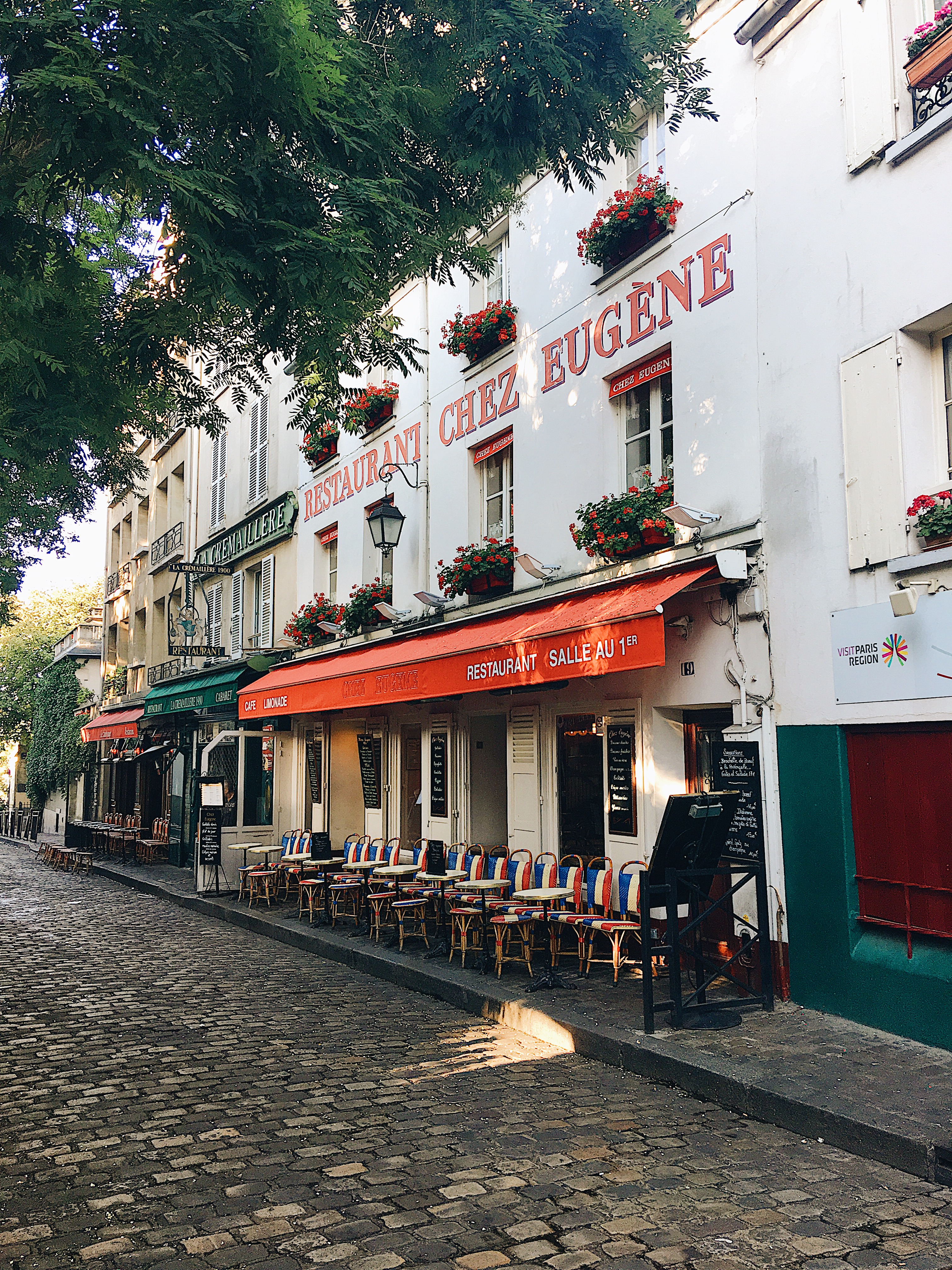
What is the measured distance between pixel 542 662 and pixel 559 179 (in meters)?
3.87

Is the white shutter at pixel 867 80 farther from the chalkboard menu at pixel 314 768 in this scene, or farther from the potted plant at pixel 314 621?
the chalkboard menu at pixel 314 768

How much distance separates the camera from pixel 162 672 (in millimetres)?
26000

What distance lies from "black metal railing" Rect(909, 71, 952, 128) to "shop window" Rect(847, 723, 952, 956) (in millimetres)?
3981

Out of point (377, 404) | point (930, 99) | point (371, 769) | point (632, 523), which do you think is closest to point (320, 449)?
point (377, 404)

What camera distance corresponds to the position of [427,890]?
419 inches

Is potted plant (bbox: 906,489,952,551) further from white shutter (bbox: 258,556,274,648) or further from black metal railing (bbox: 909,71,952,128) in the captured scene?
white shutter (bbox: 258,556,274,648)

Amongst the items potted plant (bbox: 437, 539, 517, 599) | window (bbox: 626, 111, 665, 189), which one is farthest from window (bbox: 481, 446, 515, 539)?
window (bbox: 626, 111, 665, 189)

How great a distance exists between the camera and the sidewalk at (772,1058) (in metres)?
4.89

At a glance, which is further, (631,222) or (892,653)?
(631,222)

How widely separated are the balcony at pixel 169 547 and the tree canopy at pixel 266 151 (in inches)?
699

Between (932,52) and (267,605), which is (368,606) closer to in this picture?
(267,605)

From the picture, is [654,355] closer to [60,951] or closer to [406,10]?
[406,10]

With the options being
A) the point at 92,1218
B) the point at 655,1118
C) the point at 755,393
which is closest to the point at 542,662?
the point at 755,393

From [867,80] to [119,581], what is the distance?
29.8 meters
